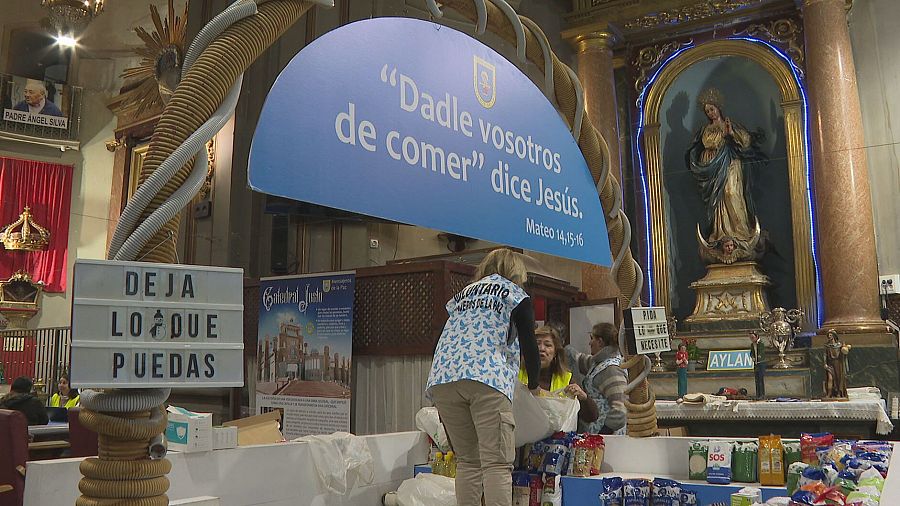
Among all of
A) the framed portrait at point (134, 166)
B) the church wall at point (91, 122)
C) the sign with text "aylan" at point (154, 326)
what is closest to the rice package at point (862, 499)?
the sign with text "aylan" at point (154, 326)

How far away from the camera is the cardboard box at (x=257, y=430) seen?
286cm

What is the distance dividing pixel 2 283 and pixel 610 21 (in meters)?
8.25

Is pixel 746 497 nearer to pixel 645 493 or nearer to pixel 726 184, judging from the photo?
pixel 645 493

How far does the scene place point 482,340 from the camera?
8.87ft

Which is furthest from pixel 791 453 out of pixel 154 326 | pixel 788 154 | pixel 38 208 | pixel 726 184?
pixel 38 208

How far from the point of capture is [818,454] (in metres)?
2.39

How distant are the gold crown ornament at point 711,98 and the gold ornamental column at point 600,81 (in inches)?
41.1

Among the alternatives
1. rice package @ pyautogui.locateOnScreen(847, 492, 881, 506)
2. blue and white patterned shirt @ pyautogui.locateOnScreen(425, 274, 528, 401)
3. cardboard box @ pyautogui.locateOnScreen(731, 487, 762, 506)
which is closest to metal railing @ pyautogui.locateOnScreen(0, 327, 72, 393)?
blue and white patterned shirt @ pyautogui.locateOnScreen(425, 274, 528, 401)

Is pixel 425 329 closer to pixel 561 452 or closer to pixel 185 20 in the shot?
pixel 561 452

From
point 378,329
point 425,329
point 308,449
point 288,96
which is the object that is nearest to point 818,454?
point 308,449

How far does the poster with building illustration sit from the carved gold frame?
4.91m

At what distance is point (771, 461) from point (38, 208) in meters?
9.23

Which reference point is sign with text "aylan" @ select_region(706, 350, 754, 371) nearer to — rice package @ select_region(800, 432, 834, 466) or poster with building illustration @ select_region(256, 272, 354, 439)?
poster with building illustration @ select_region(256, 272, 354, 439)

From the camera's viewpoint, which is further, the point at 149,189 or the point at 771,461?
the point at 771,461
